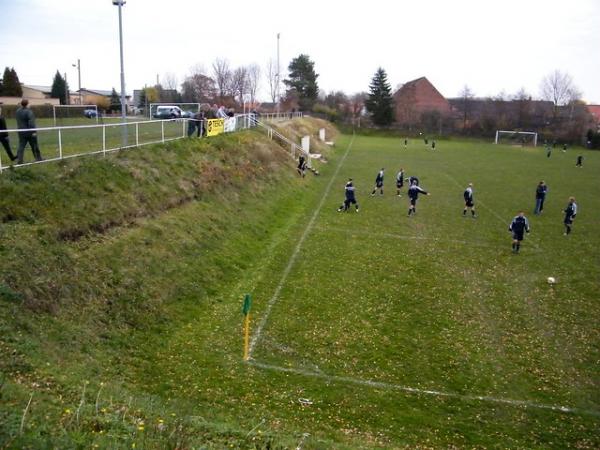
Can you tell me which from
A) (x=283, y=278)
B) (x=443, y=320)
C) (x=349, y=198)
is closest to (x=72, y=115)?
(x=349, y=198)

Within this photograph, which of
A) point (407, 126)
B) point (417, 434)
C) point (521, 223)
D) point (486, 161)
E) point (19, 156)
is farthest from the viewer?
point (407, 126)

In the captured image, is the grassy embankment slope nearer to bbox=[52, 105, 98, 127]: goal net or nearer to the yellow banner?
the yellow banner

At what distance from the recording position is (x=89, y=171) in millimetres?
15234

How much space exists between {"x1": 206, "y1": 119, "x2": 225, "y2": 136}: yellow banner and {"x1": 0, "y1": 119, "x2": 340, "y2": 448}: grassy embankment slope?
6.76 m

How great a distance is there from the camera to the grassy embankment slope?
7.00 metres

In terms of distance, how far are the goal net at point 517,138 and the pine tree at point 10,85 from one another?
69.7 meters

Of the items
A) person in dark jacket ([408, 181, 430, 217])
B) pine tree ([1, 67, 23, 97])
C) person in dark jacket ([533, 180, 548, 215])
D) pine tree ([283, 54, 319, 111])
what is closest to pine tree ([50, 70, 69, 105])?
pine tree ([1, 67, 23, 97])

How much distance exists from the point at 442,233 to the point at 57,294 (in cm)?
1647

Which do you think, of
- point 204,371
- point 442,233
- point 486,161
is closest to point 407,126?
point 486,161

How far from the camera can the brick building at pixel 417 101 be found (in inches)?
3925

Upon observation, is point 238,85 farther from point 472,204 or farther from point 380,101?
point 472,204

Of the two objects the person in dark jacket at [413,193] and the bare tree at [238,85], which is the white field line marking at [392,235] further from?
the bare tree at [238,85]

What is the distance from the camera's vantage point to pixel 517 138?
8656 centimetres

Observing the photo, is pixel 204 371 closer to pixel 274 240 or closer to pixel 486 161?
pixel 274 240
